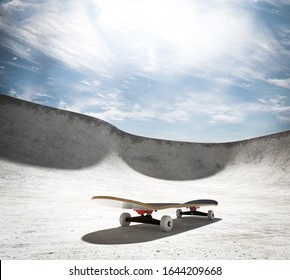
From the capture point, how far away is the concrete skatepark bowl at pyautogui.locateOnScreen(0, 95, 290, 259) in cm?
410

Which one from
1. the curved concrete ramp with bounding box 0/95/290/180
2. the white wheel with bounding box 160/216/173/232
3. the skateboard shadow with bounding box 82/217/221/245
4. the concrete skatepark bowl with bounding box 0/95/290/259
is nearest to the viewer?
the concrete skatepark bowl with bounding box 0/95/290/259

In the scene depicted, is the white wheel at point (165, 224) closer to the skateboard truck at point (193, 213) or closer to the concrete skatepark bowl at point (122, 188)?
the concrete skatepark bowl at point (122, 188)

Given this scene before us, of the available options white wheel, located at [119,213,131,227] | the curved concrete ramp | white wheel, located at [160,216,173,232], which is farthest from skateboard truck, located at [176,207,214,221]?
the curved concrete ramp

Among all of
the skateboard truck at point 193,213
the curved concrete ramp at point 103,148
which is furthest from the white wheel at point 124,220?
the curved concrete ramp at point 103,148

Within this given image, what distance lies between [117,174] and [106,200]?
1823 centimetres

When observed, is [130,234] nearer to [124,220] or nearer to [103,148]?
[124,220]

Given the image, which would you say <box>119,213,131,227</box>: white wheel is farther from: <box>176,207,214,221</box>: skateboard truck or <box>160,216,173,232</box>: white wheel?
<box>176,207,214,221</box>: skateboard truck

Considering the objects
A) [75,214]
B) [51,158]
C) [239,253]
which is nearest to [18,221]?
[75,214]

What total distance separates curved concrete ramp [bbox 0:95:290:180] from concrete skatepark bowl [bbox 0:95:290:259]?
0.40ft

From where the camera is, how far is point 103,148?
1096 inches

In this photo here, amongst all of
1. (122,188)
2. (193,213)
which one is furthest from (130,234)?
(122,188)

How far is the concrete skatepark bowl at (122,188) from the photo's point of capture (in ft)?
13.5

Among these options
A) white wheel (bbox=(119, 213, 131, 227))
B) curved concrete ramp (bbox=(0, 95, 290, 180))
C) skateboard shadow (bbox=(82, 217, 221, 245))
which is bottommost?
skateboard shadow (bbox=(82, 217, 221, 245))

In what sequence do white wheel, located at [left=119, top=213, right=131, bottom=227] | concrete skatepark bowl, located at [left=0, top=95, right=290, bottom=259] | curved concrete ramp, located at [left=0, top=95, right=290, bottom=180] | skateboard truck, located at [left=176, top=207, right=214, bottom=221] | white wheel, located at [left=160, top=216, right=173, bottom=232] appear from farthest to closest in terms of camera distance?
curved concrete ramp, located at [left=0, top=95, right=290, bottom=180] < skateboard truck, located at [left=176, top=207, right=214, bottom=221] < white wheel, located at [left=119, top=213, right=131, bottom=227] < white wheel, located at [left=160, top=216, right=173, bottom=232] < concrete skatepark bowl, located at [left=0, top=95, right=290, bottom=259]
